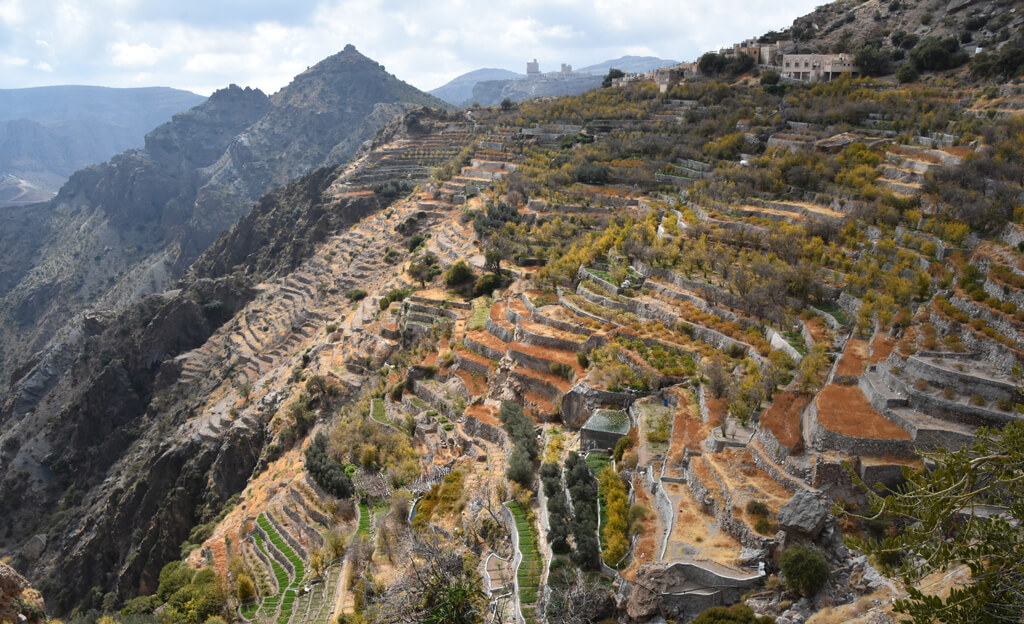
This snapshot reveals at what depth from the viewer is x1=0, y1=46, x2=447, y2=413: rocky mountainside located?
115250 mm

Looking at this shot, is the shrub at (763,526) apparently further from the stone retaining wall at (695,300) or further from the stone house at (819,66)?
the stone house at (819,66)

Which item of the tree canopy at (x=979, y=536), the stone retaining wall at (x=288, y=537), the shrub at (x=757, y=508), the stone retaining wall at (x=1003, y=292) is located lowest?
the stone retaining wall at (x=288, y=537)

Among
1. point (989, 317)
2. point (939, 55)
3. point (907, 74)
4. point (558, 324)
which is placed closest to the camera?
point (989, 317)

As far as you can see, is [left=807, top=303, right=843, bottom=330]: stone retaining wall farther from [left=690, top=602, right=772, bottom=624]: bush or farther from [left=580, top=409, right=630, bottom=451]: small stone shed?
[left=690, top=602, right=772, bottom=624]: bush

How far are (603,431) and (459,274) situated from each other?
21966 millimetres

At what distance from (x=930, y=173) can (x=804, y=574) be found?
87.4 feet

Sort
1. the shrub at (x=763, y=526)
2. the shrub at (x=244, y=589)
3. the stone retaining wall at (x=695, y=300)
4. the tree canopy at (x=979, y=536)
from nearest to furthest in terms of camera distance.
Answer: the tree canopy at (x=979, y=536) < the shrub at (x=763, y=526) < the shrub at (x=244, y=589) < the stone retaining wall at (x=695, y=300)

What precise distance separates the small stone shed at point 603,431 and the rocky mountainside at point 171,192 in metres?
86.3

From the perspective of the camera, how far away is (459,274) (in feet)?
135

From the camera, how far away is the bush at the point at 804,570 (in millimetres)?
12688

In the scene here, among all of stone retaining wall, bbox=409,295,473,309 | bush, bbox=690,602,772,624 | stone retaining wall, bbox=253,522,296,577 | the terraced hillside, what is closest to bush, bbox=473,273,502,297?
the terraced hillside

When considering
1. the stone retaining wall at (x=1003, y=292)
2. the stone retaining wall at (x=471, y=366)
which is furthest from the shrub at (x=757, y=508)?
the stone retaining wall at (x=471, y=366)

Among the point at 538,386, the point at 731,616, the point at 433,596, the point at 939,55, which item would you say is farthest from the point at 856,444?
the point at 939,55

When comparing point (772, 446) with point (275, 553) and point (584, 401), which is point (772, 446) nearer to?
point (584, 401)
